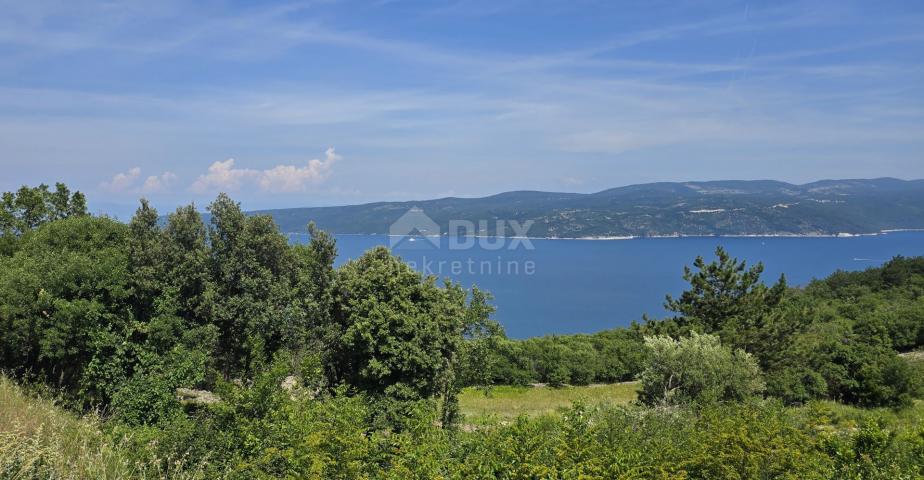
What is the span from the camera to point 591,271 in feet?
478

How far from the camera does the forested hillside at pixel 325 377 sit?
8.15m

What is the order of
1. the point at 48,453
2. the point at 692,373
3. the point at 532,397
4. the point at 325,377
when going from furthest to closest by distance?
the point at 532,397
the point at 692,373
the point at 325,377
the point at 48,453

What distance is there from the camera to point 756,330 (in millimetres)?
24438

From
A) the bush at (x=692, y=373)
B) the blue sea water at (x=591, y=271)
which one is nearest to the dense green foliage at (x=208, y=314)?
the bush at (x=692, y=373)

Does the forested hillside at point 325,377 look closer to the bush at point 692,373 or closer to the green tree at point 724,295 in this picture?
the bush at point 692,373

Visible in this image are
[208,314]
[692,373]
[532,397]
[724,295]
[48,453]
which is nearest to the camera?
[48,453]

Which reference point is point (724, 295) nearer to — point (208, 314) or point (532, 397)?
point (532, 397)

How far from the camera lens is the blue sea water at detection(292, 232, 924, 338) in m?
93.9

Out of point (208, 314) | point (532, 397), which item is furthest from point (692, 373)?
point (208, 314)

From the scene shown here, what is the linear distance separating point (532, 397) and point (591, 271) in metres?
120

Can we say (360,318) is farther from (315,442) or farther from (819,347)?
(819,347)

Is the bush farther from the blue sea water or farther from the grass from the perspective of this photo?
the blue sea water

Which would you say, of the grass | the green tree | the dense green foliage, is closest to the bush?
the dense green foliage

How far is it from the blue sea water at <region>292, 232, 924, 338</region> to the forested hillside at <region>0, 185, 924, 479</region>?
6125cm
